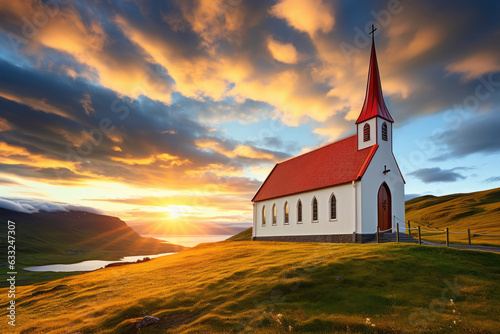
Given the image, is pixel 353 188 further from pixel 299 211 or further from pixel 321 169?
pixel 299 211

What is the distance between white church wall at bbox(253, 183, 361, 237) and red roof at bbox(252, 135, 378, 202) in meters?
0.77

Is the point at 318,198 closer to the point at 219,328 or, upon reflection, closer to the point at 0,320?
the point at 219,328

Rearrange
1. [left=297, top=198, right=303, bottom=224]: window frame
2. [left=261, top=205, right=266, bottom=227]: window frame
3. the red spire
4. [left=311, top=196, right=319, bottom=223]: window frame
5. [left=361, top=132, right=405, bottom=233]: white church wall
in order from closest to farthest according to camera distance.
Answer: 1. [left=361, top=132, right=405, bottom=233]: white church wall
2. the red spire
3. [left=311, top=196, right=319, bottom=223]: window frame
4. [left=297, top=198, right=303, bottom=224]: window frame
5. [left=261, top=205, right=266, bottom=227]: window frame

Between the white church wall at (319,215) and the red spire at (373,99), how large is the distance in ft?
28.5

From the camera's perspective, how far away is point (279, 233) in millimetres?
41000

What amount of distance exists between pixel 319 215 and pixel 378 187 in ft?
23.0

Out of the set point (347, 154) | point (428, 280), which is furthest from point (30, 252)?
point (428, 280)

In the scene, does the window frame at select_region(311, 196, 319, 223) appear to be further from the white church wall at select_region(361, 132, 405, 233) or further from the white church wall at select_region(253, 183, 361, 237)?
the white church wall at select_region(361, 132, 405, 233)

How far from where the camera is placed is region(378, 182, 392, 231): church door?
1214 inches

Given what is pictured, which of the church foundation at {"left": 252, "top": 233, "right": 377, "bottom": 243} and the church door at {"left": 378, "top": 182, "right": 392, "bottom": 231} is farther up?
the church door at {"left": 378, "top": 182, "right": 392, "bottom": 231}

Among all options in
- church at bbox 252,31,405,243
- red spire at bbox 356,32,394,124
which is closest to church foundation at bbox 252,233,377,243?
church at bbox 252,31,405,243

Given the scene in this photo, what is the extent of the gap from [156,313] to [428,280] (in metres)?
14.2

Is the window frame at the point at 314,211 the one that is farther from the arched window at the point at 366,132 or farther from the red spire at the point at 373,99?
the red spire at the point at 373,99

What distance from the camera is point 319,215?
111 feet
